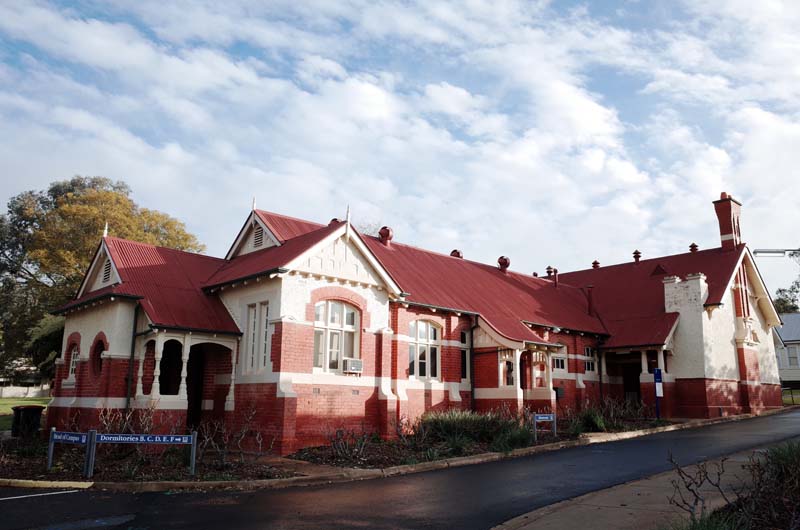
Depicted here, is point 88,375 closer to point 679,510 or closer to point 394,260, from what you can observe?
point 394,260

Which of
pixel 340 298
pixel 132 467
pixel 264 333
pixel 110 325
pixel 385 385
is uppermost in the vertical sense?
pixel 340 298

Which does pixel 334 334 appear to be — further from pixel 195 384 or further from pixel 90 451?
pixel 90 451

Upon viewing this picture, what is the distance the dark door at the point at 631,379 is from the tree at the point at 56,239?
24.9 meters

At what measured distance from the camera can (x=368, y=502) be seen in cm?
1070

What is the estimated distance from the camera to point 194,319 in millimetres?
18516

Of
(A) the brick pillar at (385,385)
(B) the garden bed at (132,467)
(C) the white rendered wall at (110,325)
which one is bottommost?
(B) the garden bed at (132,467)

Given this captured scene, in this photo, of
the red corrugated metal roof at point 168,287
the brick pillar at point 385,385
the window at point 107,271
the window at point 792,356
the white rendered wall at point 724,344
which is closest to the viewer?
the red corrugated metal roof at point 168,287

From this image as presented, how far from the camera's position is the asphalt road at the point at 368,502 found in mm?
9219

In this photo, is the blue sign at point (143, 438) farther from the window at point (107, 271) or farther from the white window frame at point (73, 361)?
the window at point (107, 271)

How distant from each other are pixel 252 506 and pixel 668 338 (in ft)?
76.4

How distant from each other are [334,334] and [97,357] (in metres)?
6.81

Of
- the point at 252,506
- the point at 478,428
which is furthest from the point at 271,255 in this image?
the point at 252,506

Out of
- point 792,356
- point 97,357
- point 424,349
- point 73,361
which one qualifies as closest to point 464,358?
point 424,349

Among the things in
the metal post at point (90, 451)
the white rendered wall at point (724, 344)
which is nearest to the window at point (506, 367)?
the white rendered wall at point (724, 344)
